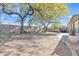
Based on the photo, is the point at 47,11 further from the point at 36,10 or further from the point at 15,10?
the point at 15,10

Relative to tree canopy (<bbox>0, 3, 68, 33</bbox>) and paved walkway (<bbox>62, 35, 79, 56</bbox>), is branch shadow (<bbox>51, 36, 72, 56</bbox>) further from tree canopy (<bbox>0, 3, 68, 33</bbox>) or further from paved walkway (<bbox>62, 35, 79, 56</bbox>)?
tree canopy (<bbox>0, 3, 68, 33</bbox>)

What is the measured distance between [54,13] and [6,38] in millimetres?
666

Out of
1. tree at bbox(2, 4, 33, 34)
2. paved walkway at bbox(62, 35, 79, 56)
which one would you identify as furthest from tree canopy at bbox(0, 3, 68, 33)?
paved walkway at bbox(62, 35, 79, 56)

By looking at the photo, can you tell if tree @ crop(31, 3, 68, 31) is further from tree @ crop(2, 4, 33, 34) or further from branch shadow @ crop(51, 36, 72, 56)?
branch shadow @ crop(51, 36, 72, 56)

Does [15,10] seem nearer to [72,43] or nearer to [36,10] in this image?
[36,10]

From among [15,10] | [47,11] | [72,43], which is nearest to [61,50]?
[72,43]

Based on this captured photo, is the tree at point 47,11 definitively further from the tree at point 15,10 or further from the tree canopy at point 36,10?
the tree at point 15,10

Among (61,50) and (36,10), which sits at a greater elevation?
(36,10)

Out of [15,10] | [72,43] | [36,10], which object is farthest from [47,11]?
[72,43]

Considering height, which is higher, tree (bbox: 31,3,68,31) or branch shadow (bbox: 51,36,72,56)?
tree (bbox: 31,3,68,31)

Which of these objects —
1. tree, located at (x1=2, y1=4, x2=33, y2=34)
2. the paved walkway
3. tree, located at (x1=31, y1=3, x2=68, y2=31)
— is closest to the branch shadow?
the paved walkway

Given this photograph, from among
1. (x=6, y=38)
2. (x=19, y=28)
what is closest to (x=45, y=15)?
(x=19, y=28)

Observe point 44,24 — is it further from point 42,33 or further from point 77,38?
point 77,38

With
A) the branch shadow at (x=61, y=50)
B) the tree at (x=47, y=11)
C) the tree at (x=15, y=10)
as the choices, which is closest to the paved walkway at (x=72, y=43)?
the branch shadow at (x=61, y=50)
